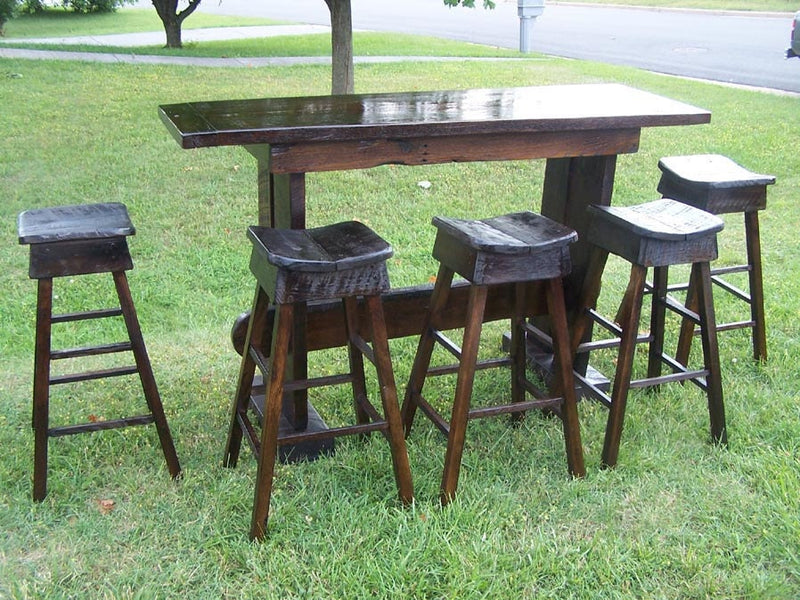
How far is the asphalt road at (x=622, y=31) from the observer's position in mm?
12711

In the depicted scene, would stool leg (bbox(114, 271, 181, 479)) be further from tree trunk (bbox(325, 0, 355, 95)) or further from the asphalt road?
the asphalt road

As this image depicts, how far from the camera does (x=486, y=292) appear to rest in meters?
2.95

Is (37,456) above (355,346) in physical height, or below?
below

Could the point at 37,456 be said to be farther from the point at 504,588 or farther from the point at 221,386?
the point at 504,588

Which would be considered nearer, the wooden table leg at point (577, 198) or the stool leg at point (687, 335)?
the wooden table leg at point (577, 198)

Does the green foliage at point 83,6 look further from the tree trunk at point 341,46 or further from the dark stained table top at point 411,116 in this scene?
the dark stained table top at point 411,116

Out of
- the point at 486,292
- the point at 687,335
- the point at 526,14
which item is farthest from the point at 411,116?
the point at 526,14

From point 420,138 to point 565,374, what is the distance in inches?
39.8

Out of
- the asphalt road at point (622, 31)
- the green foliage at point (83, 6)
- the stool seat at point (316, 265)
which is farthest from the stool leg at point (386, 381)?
the green foliage at point (83, 6)

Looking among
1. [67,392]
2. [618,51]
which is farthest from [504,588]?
[618,51]

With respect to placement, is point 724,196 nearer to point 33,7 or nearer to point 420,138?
point 420,138

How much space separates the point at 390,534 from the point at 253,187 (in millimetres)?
4577

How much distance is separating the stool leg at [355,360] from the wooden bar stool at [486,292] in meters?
0.19

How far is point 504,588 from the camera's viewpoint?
2.60m
